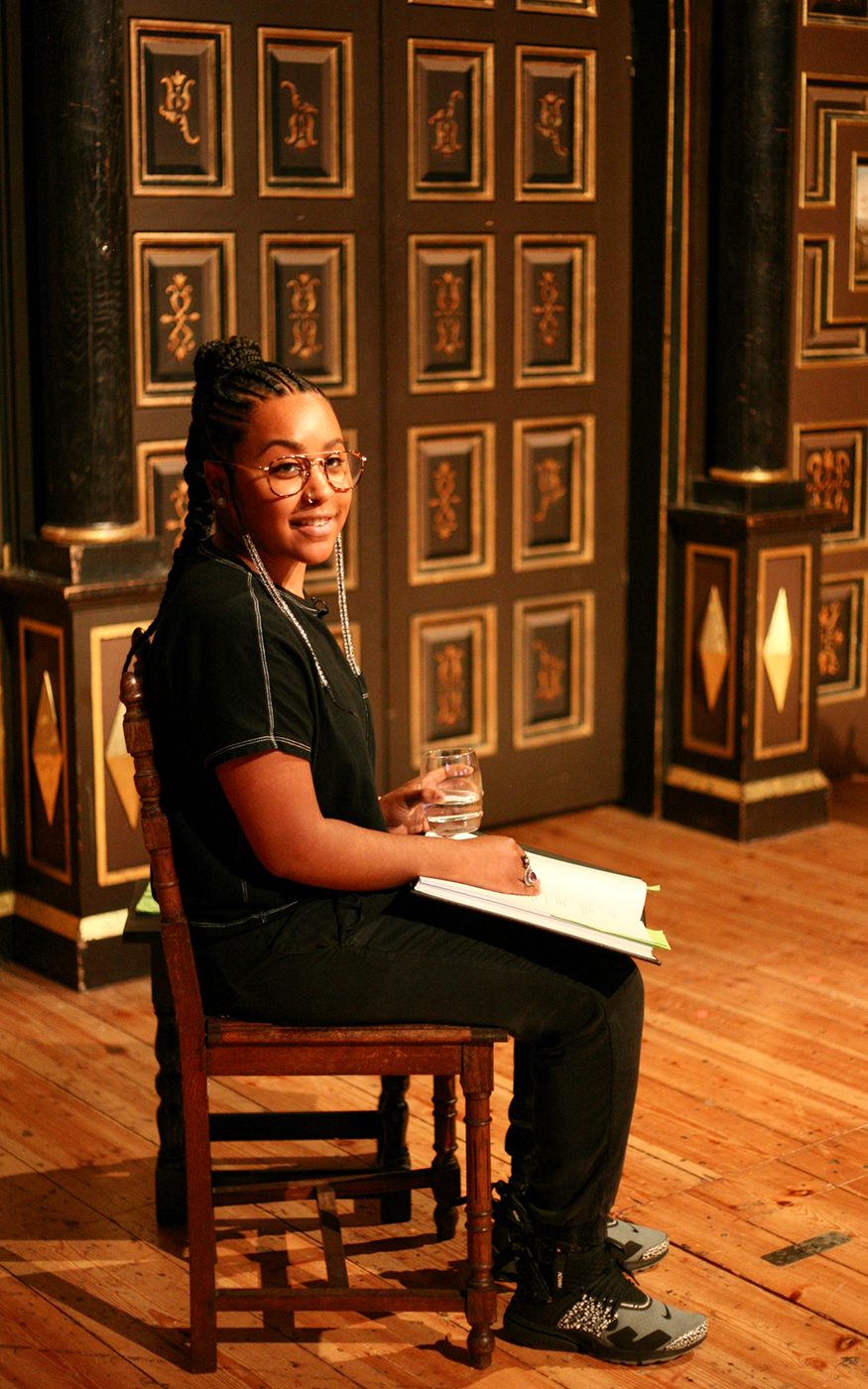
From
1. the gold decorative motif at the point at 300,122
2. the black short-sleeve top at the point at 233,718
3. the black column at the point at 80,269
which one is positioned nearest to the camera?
the black short-sleeve top at the point at 233,718

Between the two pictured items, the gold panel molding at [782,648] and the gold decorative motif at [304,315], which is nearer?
the gold decorative motif at [304,315]

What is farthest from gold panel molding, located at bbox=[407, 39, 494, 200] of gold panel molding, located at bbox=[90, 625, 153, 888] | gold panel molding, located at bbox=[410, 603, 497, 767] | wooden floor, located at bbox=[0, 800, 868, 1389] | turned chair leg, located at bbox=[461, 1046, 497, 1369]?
turned chair leg, located at bbox=[461, 1046, 497, 1369]

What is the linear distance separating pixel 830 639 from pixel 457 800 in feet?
9.65

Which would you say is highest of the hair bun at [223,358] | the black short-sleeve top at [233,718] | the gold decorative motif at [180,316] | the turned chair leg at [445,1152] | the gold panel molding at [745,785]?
the gold decorative motif at [180,316]

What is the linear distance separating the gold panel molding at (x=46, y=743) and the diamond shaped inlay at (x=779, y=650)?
1.82 meters

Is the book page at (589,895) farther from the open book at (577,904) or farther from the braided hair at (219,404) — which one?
the braided hair at (219,404)

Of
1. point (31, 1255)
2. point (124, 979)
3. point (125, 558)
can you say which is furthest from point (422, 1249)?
point (125, 558)

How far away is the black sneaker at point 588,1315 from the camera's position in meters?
2.40

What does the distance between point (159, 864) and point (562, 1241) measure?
2.27 ft

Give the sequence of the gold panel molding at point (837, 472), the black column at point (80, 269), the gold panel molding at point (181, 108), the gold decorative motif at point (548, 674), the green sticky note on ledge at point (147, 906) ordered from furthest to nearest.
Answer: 1. the gold panel molding at point (837, 472)
2. the gold decorative motif at point (548, 674)
3. the gold panel molding at point (181, 108)
4. the black column at point (80, 269)
5. the green sticky note on ledge at point (147, 906)

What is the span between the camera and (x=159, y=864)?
2.25m

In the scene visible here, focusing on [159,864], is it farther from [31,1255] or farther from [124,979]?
[124,979]

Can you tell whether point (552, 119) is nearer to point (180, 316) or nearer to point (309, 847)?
point (180, 316)

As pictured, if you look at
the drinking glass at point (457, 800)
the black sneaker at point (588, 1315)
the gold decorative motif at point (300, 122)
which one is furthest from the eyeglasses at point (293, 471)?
the gold decorative motif at point (300, 122)
